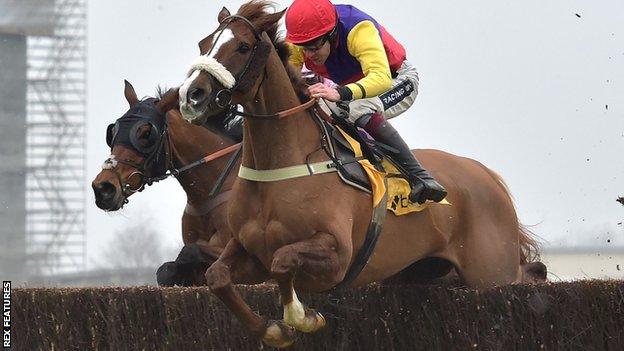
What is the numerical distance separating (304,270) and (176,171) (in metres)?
2.56

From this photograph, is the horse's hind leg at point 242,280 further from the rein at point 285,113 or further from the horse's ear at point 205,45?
the horse's ear at point 205,45

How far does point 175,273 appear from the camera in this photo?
28.1 feet

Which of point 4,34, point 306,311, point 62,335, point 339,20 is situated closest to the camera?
point 306,311

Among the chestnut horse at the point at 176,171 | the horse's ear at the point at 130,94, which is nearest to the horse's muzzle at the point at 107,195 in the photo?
the chestnut horse at the point at 176,171

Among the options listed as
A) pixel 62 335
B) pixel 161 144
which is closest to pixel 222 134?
pixel 161 144

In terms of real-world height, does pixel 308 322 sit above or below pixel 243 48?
below

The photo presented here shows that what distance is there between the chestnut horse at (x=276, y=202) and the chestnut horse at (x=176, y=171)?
172 cm

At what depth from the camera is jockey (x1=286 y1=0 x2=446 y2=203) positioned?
666 centimetres

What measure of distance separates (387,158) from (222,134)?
6.79 ft

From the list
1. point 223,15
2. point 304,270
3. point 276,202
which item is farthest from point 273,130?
point 304,270

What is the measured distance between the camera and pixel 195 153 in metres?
8.79

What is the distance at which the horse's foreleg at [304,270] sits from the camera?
6.20m

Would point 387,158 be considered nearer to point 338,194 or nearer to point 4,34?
point 338,194

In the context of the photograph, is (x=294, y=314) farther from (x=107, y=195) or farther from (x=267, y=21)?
(x=107, y=195)
